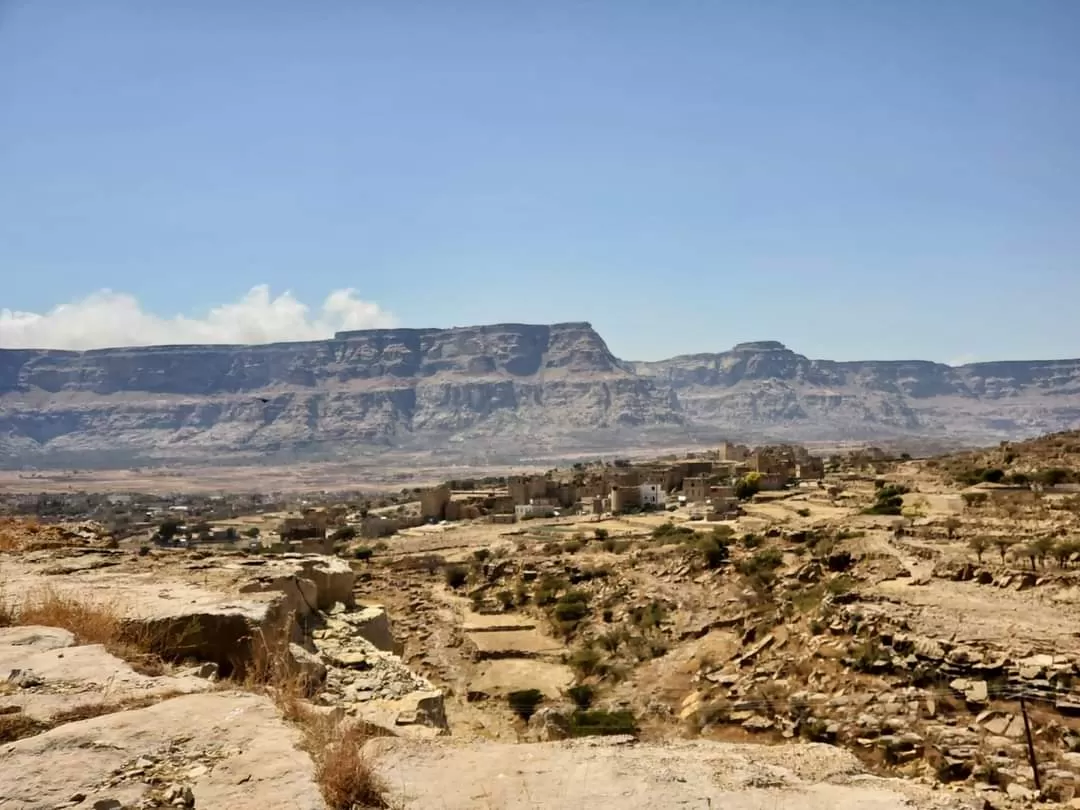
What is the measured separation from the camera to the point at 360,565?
33.8m

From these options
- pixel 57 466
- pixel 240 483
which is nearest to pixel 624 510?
pixel 240 483

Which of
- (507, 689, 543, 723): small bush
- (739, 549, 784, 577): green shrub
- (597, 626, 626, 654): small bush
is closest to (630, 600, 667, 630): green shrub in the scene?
(597, 626, 626, 654): small bush

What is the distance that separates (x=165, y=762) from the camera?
397 centimetres

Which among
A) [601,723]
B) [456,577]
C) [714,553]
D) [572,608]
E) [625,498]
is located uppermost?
[714,553]

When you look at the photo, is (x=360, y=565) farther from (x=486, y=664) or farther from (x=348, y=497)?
(x=348, y=497)

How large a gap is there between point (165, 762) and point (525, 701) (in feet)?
42.9

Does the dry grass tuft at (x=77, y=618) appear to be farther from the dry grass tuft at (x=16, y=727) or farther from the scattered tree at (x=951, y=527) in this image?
the scattered tree at (x=951, y=527)

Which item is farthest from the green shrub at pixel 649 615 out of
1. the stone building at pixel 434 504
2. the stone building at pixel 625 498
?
the stone building at pixel 434 504

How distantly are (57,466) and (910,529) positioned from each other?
620 feet

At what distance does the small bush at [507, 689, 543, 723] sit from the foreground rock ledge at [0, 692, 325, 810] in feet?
38.0

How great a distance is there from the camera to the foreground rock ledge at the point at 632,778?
394cm

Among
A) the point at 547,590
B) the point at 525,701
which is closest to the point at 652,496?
the point at 547,590

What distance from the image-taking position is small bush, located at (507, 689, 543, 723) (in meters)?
15.7

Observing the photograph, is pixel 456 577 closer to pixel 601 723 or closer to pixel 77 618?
pixel 601 723
